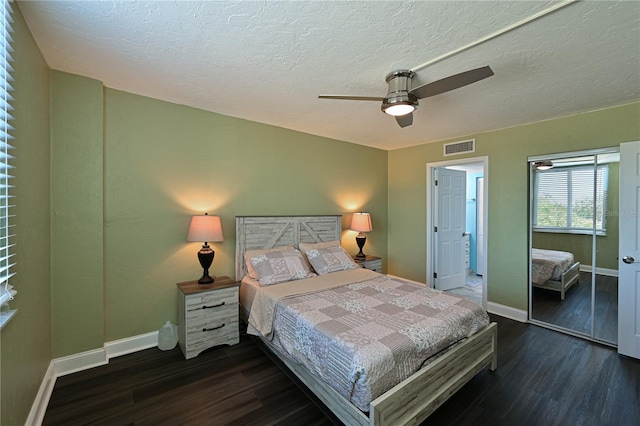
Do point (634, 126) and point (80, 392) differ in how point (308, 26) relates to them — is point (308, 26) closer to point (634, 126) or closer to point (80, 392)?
point (80, 392)

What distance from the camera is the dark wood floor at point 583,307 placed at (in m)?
2.93

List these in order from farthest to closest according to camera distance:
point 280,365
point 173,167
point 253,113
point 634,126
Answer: point 253,113, point 173,167, point 634,126, point 280,365

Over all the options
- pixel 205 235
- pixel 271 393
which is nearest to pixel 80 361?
pixel 205 235

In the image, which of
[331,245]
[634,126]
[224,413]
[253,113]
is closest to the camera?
[224,413]

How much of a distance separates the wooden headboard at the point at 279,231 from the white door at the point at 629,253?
322 cm

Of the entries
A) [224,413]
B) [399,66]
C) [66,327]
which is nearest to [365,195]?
[399,66]

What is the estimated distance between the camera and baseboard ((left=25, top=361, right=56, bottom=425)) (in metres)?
1.76

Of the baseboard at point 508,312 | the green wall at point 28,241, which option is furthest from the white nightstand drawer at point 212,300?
the baseboard at point 508,312

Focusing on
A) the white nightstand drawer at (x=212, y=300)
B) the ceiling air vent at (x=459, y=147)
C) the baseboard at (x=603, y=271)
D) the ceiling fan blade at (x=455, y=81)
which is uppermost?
the ceiling air vent at (x=459, y=147)

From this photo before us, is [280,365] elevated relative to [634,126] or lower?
lower

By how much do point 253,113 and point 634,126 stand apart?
4.12 metres

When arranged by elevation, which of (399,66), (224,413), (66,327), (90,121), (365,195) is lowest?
(224,413)

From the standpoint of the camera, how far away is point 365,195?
4.85 metres

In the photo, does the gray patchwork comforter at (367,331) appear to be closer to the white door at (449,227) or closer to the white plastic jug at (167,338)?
the white plastic jug at (167,338)
